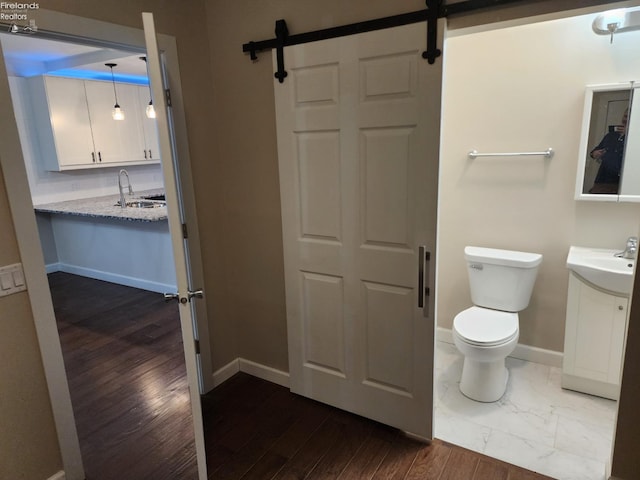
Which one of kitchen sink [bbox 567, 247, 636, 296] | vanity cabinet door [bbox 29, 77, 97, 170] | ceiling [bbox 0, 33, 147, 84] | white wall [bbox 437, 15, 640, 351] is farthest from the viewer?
vanity cabinet door [bbox 29, 77, 97, 170]

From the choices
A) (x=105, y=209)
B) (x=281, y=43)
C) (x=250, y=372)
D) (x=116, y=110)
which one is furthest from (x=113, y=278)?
(x=281, y=43)

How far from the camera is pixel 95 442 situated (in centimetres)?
226

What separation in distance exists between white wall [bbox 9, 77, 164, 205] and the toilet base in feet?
16.3

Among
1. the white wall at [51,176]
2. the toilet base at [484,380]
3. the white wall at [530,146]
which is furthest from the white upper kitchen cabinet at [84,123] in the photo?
the toilet base at [484,380]

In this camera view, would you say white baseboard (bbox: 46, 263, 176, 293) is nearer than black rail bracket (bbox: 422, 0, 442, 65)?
No

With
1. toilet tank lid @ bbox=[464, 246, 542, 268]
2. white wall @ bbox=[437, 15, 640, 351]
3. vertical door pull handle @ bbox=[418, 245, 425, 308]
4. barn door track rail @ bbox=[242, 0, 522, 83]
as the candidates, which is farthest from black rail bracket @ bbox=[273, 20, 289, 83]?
toilet tank lid @ bbox=[464, 246, 542, 268]

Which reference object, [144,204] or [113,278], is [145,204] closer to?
[144,204]

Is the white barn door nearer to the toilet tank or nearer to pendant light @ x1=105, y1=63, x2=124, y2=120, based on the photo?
the toilet tank

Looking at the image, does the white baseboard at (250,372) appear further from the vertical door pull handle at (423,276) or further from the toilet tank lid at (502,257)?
the toilet tank lid at (502,257)

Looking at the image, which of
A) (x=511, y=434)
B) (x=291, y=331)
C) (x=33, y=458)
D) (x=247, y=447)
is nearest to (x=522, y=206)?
(x=511, y=434)

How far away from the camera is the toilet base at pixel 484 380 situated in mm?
2500

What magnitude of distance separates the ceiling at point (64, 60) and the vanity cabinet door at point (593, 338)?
13.0 feet

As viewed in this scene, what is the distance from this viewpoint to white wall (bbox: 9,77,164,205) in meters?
4.83

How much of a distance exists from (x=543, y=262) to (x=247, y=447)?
86.4 inches
